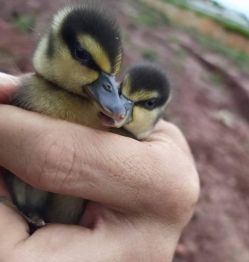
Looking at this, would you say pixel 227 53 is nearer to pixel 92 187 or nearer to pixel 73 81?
pixel 73 81

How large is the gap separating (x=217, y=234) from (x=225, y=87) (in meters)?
2.06

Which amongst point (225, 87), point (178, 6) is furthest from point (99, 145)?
point (178, 6)

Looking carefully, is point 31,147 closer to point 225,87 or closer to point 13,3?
point 13,3

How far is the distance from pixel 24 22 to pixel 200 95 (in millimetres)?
1492

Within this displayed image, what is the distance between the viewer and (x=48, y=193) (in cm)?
133

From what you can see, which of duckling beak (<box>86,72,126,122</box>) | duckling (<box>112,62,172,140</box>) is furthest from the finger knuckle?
duckling (<box>112,62,172,140</box>)

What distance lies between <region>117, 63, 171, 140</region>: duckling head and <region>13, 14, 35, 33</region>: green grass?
67.3 inches

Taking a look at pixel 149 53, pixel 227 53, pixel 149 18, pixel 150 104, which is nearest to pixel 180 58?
pixel 149 53

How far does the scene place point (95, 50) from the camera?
1.22m

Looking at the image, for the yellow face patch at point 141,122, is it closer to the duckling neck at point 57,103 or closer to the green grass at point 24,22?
the duckling neck at point 57,103

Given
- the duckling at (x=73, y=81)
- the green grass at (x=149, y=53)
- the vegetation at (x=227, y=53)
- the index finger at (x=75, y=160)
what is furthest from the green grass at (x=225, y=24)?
the index finger at (x=75, y=160)

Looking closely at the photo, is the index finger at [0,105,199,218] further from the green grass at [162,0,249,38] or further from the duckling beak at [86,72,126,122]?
the green grass at [162,0,249,38]

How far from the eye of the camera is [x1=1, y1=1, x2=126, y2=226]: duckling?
1232 mm

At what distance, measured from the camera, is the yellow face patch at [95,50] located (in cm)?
122
